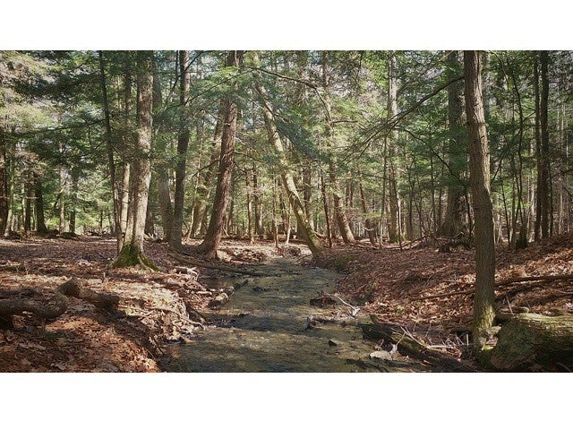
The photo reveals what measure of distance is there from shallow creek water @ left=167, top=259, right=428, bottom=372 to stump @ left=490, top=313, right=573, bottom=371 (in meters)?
0.89

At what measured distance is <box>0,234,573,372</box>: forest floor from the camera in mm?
3592

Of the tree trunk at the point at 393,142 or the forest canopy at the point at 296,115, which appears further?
the tree trunk at the point at 393,142

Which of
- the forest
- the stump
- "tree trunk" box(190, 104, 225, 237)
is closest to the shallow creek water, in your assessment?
the forest

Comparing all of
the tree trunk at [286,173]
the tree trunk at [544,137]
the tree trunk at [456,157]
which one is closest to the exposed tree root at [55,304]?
the tree trunk at [286,173]

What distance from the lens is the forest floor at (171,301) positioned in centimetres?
359

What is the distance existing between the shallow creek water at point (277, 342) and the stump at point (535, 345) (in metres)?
0.89

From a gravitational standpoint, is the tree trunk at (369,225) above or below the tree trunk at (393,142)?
below

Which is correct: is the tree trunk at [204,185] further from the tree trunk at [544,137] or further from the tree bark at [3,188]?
the tree trunk at [544,137]

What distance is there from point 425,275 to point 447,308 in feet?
4.95

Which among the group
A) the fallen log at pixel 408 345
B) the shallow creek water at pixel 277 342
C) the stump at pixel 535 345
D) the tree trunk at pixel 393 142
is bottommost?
the shallow creek water at pixel 277 342
